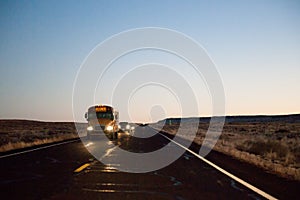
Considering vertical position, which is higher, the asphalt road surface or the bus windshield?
the bus windshield

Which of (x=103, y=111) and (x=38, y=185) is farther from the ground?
(x=103, y=111)

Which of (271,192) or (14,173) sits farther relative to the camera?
(14,173)

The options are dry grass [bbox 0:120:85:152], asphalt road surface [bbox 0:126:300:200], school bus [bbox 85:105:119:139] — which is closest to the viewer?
asphalt road surface [bbox 0:126:300:200]

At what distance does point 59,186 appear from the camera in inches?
314

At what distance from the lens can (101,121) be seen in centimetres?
2962

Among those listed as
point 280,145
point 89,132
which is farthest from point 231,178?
point 89,132

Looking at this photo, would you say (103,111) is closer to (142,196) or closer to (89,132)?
(89,132)

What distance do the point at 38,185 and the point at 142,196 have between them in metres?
2.54

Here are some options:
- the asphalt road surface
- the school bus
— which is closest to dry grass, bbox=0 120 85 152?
the school bus

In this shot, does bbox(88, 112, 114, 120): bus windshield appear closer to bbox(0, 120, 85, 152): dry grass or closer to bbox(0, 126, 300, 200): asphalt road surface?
bbox(0, 120, 85, 152): dry grass

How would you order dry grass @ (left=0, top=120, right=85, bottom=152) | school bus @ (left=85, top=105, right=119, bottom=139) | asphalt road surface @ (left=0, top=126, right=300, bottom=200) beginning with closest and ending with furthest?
1. asphalt road surface @ (left=0, top=126, right=300, bottom=200)
2. dry grass @ (left=0, top=120, right=85, bottom=152)
3. school bus @ (left=85, top=105, right=119, bottom=139)

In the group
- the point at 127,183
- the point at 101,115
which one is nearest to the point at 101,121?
the point at 101,115

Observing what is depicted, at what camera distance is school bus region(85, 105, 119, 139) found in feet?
97.0

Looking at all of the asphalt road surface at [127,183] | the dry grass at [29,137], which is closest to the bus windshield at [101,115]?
the dry grass at [29,137]
